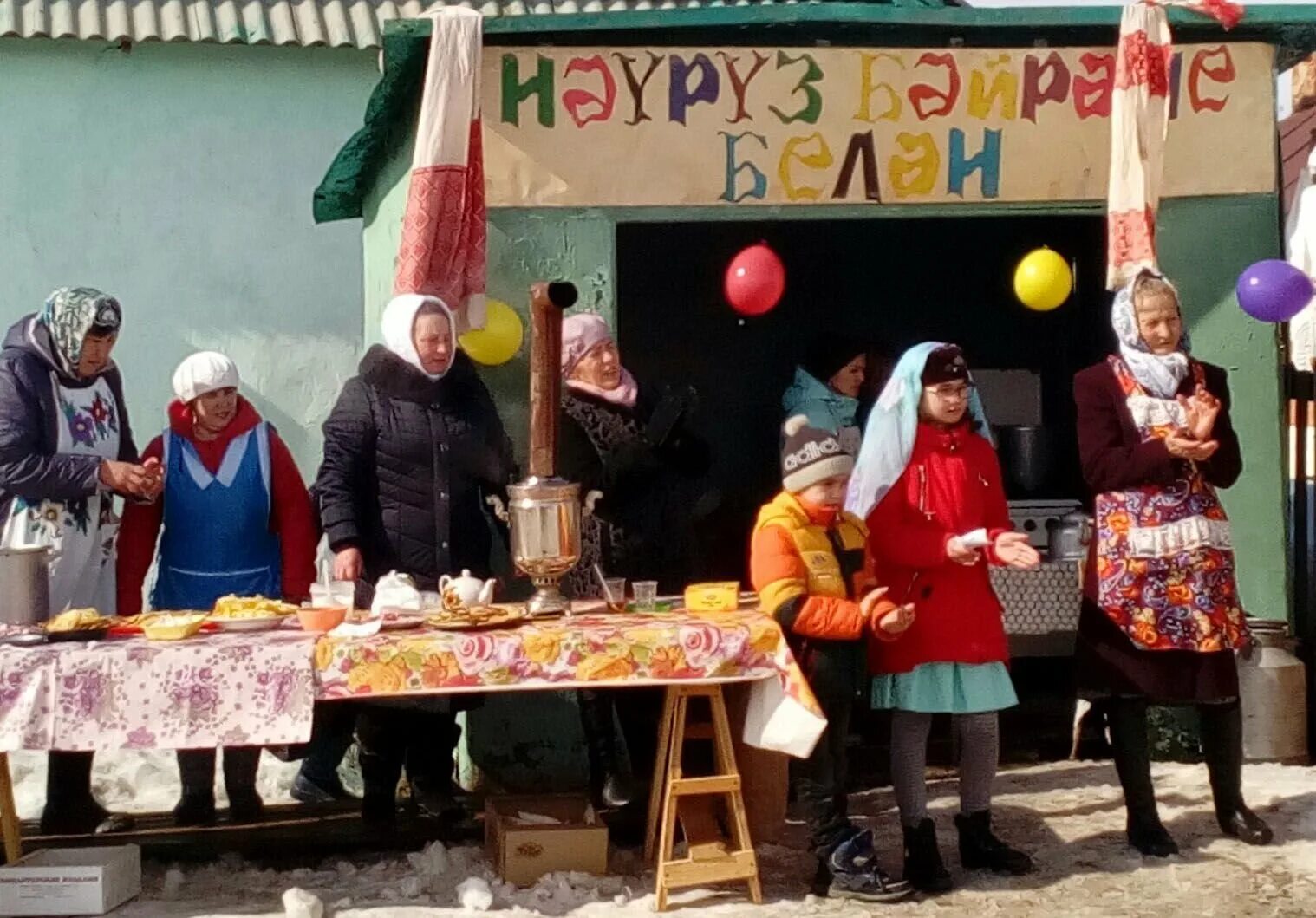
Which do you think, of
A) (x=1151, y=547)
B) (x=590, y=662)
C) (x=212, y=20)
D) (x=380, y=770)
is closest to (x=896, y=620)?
(x=590, y=662)

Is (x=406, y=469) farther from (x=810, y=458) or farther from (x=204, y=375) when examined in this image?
(x=810, y=458)

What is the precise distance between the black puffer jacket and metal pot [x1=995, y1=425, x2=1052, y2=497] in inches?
146

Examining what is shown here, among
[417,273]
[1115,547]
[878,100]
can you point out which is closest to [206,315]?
[417,273]

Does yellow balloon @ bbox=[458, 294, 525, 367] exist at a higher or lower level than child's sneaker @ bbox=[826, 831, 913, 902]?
higher

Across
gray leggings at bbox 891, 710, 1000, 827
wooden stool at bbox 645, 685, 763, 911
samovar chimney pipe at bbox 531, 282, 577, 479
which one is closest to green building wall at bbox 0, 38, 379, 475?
samovar chimney pipe at bbox 531, 282, 577, 479

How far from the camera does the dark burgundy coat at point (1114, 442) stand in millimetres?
5172

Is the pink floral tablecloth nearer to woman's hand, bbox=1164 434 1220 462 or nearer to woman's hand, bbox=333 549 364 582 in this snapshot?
woman's hand, bbox=333 549 364 582

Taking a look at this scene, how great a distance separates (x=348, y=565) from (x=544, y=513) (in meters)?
0.76

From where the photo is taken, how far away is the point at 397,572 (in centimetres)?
520

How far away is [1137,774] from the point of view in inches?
207

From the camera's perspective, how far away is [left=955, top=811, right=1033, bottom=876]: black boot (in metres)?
5.11

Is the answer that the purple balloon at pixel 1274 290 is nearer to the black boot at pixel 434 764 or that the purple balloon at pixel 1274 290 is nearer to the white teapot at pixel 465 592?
the white teapot at pixel 465 592

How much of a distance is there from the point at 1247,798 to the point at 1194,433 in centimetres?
168

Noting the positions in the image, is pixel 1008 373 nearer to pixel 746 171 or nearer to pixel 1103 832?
pixel 746 171
